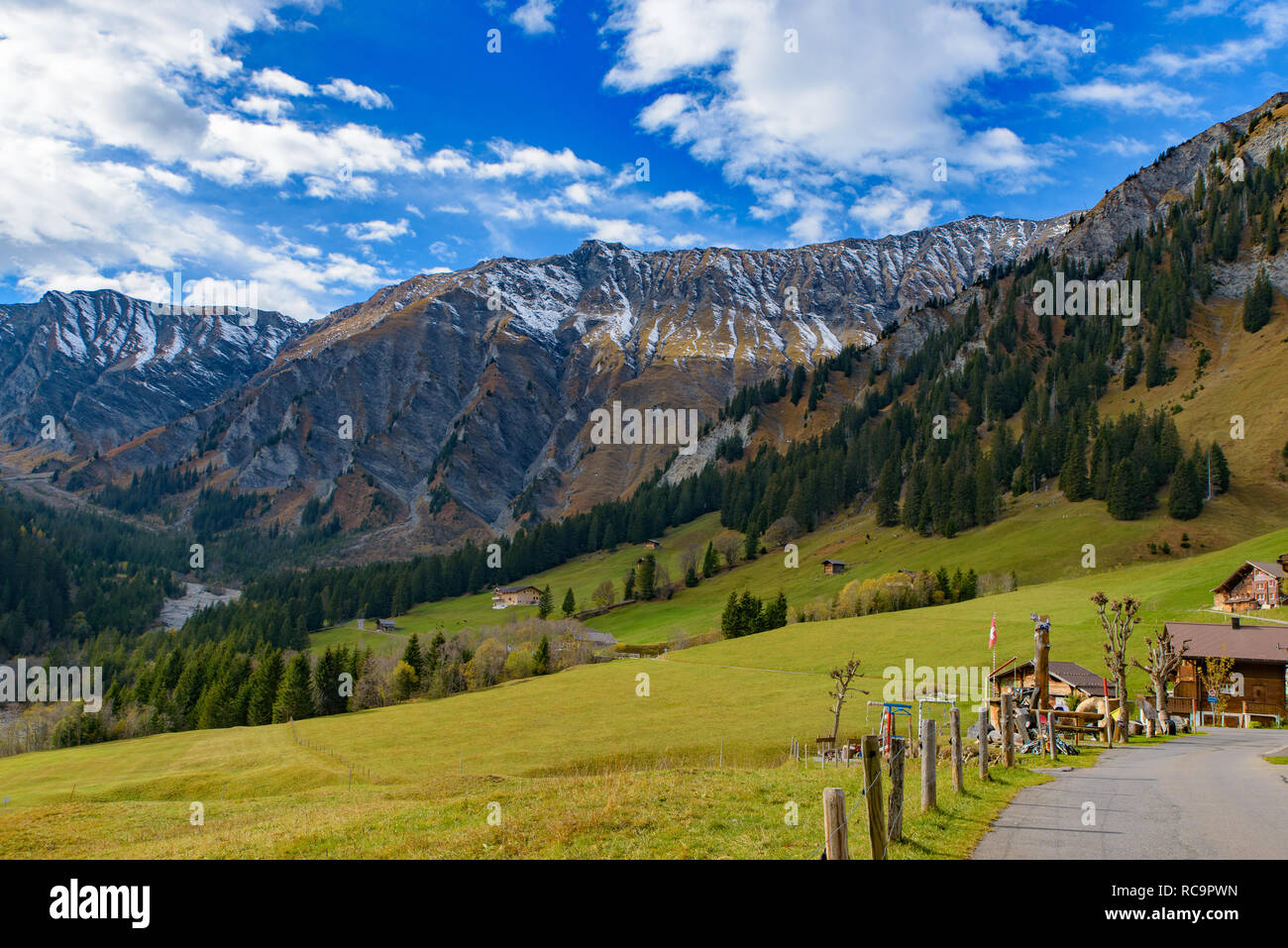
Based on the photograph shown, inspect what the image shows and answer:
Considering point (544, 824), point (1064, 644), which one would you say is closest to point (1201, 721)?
point (1064, 644)

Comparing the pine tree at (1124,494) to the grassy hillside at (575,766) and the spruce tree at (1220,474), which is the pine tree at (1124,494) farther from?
the grassy hillside at (575,766)

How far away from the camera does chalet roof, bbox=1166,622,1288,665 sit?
62344 millimetres

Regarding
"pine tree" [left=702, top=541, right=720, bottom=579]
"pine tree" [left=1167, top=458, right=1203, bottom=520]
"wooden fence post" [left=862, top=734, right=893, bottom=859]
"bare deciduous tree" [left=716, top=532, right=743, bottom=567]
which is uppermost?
"pine tree" [left=1167, top=458, right=1203, bottom=520]

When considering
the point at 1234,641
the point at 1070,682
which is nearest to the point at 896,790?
the point at 1070,682

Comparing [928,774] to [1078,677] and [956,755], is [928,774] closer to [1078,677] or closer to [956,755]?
[956,755]

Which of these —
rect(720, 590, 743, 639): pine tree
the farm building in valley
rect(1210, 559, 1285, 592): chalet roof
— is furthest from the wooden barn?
rect(720, 590, 743, 639): pine tree

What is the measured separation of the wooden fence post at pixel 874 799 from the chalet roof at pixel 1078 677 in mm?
59168

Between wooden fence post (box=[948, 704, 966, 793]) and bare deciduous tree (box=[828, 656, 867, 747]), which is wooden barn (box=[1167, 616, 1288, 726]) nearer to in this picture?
bare deciduous tree (box=[828, 656, 867, 747])

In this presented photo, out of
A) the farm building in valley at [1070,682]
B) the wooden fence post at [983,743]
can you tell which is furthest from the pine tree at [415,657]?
the wooden fence post at [983,743]

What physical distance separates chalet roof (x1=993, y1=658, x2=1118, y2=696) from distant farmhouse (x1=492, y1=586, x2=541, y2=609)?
139079 millimetres

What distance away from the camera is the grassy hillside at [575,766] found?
15125 mm

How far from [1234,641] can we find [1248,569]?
27044mm

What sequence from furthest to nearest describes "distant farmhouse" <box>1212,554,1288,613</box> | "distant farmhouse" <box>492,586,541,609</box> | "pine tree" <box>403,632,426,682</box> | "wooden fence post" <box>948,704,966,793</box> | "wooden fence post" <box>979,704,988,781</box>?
"distant farmhouse" <box>492,586,541,609</box> → "pine tree" <box>403,632,426,682</box> → "distant farmhouse" <box>1212,554,1288,613</box> → "wooden fence post" <box>979,704,988,781</box> → "wooden fence post" <box>948,704,966,793</box>
